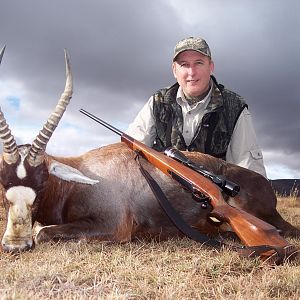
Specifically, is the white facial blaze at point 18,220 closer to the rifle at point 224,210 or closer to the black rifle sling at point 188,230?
the black rifle sling at point 188,230

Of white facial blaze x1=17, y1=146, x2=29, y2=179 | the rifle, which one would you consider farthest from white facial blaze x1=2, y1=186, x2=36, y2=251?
the rifle

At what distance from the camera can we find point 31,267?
380cm

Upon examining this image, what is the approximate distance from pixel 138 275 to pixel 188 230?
1575 millimetres

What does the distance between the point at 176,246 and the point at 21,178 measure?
168 cm

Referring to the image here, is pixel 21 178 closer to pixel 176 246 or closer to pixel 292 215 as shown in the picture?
pixel 176 246

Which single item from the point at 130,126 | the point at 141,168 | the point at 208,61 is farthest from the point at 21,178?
the point at 208,61

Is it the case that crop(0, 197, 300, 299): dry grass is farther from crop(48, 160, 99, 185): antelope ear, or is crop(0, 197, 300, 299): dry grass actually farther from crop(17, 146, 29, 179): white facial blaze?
crop(48, 160, 99, 185): antelope ear

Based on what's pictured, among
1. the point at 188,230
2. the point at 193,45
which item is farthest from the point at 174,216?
the point at 193,45

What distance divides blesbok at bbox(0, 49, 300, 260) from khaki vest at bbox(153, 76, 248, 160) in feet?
3.18

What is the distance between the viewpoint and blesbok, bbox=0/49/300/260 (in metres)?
4.70

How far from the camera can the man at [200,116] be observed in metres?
7.21

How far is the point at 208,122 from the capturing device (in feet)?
23.6

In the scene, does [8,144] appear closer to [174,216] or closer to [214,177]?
[174,216]

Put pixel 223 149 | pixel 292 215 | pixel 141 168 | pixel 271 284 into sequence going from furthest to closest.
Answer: pixel 292 215 < pixel 223 149 < pixel 141 168 < pixel 271 284
